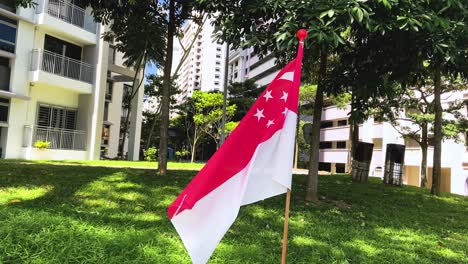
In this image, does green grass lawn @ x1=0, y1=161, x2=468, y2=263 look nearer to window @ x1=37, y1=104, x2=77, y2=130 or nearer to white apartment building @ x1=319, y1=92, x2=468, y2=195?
window @ x1=37, y1=104, x2=77, y2=130

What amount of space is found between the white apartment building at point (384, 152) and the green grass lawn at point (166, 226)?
1280 cm

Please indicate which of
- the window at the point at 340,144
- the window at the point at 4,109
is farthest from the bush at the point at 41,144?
the window at the point at 340,144

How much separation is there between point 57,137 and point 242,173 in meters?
19.8

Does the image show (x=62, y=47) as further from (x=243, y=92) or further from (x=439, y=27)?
(x=243, y=92)

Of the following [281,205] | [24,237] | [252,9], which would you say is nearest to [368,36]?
[252,9]

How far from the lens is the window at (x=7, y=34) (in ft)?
62.7

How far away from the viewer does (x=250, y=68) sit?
80688mm

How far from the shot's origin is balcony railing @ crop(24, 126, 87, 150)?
20.2m

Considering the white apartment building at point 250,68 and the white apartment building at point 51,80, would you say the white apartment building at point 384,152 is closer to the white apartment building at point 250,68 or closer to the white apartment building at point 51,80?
the white apartment building at point 51,80

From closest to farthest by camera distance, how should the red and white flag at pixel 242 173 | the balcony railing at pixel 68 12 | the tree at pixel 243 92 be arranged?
1. the red and white flag at pixel 242 173
2. the balcony railing at pixel 68 12
3. the tree at pixel 243 92

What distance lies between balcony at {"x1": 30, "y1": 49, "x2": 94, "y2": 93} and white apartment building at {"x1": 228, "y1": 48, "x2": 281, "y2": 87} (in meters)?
44.6

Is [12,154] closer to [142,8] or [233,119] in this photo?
[142,8]

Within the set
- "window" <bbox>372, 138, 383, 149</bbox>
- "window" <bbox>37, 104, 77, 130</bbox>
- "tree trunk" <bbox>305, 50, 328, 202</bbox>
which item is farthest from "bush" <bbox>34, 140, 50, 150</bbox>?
"window" <bbox>372, 138, 383, 149</bbox>

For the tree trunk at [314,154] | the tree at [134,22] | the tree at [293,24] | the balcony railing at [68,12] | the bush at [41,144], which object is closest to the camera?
the tree at [293,24]
